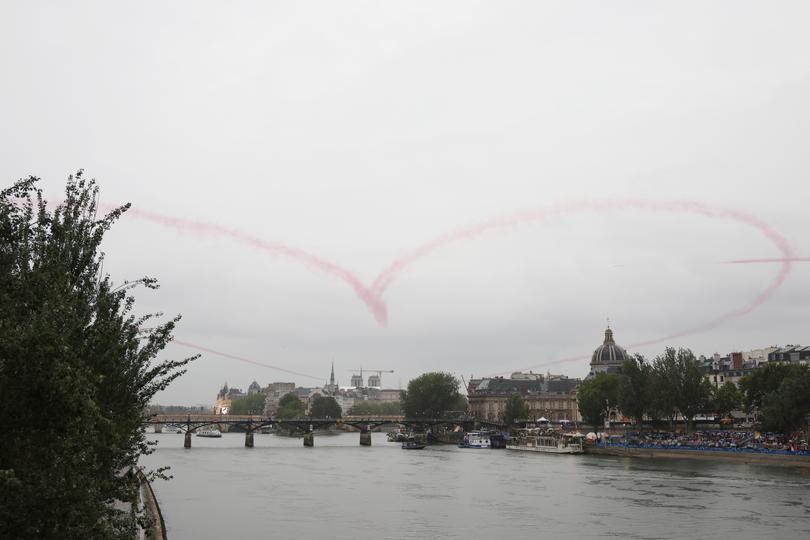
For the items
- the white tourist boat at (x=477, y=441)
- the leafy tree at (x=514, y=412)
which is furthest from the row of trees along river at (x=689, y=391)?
the leafy tree at (x=514, y=412)

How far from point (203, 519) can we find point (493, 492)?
2700cm

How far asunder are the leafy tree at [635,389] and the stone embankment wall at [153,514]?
94.3 metres

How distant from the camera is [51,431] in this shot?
31.9 feet

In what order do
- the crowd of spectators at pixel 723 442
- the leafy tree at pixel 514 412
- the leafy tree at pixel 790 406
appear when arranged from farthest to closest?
the leafy tree at pixel 514 412 < the leafy tree at pixel 790 406 < the crowd of spectators at pixel 723 442

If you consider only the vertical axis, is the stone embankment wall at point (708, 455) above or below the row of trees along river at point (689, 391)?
below

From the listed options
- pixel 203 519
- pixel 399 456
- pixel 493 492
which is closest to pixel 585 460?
pixel 399 456

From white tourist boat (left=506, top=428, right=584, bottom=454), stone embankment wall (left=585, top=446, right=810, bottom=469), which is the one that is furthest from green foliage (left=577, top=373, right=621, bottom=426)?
stone embankment wall (left=585, top=446, right=810, bottom=469)

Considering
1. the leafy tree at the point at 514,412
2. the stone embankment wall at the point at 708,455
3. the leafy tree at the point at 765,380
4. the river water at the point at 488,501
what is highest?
the leafy tree at the point at 765,380

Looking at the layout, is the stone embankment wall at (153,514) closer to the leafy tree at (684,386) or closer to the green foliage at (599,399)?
the leafy tree at (684,386)

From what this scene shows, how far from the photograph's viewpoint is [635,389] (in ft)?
440

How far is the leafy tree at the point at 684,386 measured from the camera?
409 ft

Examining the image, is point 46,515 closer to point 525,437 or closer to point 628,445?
point 628,445

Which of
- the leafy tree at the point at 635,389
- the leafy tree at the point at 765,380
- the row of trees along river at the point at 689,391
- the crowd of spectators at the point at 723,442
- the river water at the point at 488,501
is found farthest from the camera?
the leafy tree at the point at 635,389

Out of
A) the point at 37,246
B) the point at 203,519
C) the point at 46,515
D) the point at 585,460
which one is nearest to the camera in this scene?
the point at 46,515
